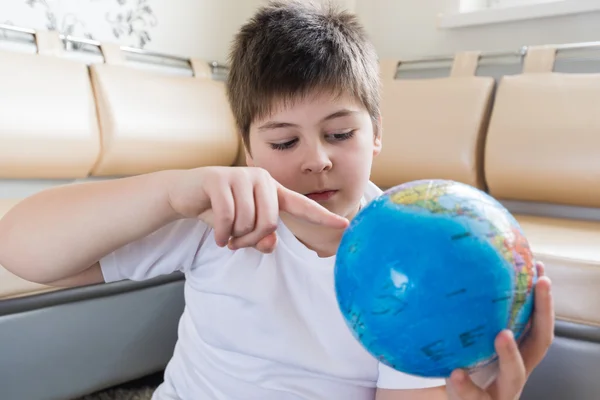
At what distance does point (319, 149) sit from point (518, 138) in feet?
4.32

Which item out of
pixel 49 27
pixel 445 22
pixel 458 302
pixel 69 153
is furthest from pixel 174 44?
pixel 458 302

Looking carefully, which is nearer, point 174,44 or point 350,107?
point 350,107

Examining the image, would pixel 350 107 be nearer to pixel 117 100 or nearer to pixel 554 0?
pixel 117 100

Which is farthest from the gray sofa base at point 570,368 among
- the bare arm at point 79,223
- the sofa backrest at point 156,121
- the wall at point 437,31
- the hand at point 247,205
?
the sofa backrest at point 156,121

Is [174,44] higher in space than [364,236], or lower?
lower

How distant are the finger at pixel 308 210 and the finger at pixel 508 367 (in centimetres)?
21

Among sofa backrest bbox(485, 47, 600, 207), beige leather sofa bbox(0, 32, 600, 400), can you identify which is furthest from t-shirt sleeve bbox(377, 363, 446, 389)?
sofa backrest bbox(485, 47, 600, 207)

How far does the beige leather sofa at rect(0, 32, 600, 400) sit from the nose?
707 mm

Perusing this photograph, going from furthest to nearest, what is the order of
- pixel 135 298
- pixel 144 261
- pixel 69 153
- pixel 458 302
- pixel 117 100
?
pixel 117 100 < pixel 69 153 < pixel 135 298 < pixel 144 261 < pixel 458 302

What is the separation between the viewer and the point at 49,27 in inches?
88.0

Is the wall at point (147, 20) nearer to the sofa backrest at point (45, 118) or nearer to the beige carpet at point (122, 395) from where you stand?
the sofa backrest at point (45, 118)

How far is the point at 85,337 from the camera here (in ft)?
4.86

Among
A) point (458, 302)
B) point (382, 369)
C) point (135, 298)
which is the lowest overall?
point (135, 298)

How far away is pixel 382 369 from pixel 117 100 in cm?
162
